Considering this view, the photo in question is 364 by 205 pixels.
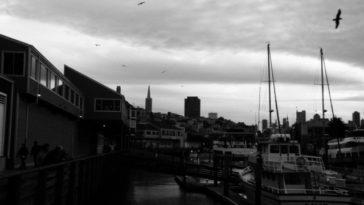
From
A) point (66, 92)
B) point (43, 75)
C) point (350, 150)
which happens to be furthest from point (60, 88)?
point (350, 150)

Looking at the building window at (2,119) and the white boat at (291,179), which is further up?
the building window at (2,119)

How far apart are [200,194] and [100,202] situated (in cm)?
1182

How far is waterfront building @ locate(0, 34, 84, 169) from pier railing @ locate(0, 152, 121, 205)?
15.4 ft

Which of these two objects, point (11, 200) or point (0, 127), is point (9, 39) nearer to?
point (0, 127)

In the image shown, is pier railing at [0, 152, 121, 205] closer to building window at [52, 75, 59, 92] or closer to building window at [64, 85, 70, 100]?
building window at [52, 75, 59, 92]

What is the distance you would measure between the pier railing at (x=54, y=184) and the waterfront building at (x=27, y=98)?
4707 millimetres

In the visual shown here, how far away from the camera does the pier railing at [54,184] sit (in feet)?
47.0

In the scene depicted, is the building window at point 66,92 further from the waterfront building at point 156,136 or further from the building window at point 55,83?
the waterfront building at point 156,136

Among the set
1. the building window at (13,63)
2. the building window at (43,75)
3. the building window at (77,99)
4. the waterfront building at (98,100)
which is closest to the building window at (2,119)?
the building window at (13,63)

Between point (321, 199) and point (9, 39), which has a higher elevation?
point (9, 39)

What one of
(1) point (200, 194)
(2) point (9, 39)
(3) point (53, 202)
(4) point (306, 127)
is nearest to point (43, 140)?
(2) point (9, 39)

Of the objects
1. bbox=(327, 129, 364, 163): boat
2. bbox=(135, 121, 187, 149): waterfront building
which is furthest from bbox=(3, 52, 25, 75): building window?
bbox=(135, 121, 187, 149): waterfront building

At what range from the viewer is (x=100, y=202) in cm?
3625

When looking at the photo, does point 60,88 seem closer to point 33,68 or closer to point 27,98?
point 33,68
